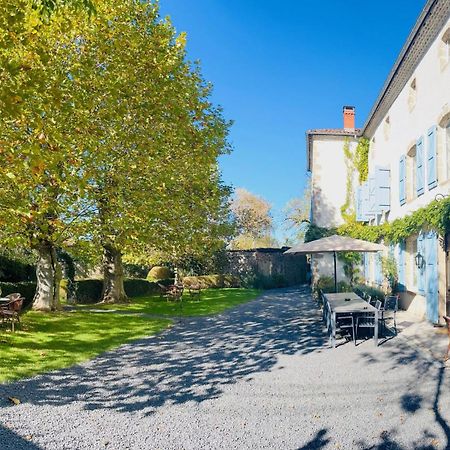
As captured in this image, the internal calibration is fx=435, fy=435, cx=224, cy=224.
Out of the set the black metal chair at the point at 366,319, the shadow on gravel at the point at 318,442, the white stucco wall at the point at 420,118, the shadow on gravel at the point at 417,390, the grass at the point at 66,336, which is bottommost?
the grass at the point at 66,336

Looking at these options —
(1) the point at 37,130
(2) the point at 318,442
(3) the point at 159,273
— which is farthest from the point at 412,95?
(3) the point at 159,273

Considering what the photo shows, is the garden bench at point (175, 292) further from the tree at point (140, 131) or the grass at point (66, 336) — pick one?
the grass at point (66, 336)

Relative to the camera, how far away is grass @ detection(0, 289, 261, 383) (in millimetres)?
7395

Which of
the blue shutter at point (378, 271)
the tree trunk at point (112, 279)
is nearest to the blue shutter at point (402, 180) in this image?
the blue shutter at point (378, 271)

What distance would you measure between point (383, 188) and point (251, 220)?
30265 millimetres

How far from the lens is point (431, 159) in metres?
11.8

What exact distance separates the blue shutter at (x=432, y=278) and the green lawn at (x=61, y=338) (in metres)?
7.07

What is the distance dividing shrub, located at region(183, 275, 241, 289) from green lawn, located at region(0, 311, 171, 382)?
13399 millimetres

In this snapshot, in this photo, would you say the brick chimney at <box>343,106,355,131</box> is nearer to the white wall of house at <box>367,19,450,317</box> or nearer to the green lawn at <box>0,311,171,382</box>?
the white wall of house at <box>367,19,450,317</box>

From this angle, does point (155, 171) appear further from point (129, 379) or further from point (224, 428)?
point (224, 428)

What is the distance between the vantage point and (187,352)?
28.1ft

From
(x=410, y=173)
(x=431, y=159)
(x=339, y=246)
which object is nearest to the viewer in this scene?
(x=431, y=159)

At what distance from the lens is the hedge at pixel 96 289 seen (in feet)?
63.6

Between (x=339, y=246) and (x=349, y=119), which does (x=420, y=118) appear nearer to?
(x=339, y=246)
